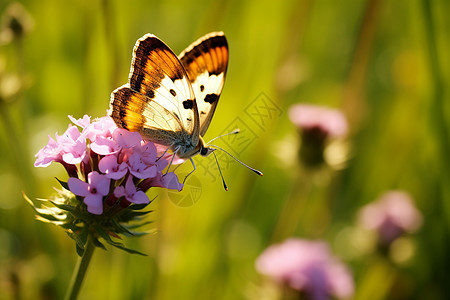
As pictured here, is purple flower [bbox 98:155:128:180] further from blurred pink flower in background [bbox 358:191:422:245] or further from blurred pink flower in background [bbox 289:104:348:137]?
blurred pink flower in background [bbox 358:191:422:245]

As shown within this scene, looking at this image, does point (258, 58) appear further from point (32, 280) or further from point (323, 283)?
point (32, 280)

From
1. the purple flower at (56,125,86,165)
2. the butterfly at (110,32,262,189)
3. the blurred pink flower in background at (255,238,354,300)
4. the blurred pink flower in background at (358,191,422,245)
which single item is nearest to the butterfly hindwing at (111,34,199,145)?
the butterfly at (110,32,262,189)

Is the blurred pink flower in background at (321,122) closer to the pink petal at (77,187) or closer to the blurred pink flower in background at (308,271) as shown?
the blurred pink flower in background at (308,271)

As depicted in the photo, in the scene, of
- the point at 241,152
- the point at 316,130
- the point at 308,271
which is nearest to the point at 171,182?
the point at 308,271

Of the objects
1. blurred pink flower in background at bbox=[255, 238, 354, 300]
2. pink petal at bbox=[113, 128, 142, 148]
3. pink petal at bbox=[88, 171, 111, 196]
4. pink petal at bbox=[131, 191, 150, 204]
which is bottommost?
blurred pink flower in background at bbox=[255, 238, 354, 300]

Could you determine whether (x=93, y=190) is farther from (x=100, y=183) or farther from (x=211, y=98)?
(x=211, y=98)

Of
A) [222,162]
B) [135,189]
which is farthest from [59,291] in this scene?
[135,189]
